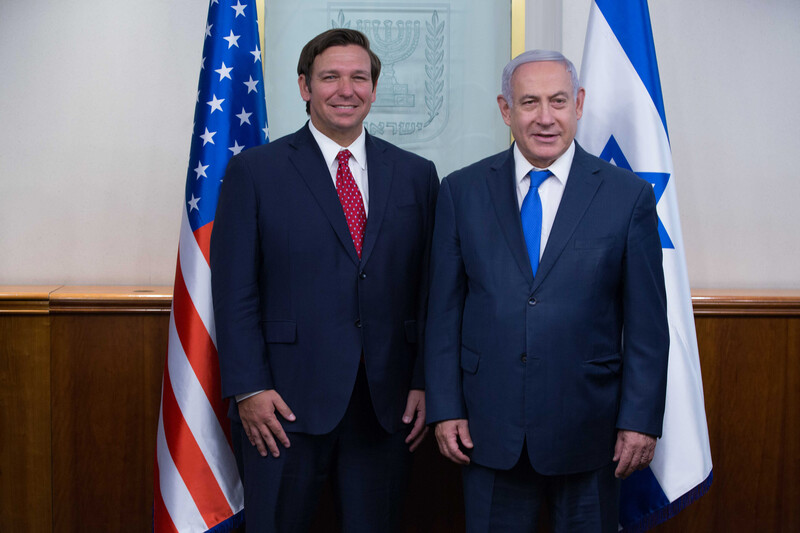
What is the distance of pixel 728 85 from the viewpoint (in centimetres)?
275

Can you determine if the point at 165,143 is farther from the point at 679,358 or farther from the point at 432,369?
the point at 679,358

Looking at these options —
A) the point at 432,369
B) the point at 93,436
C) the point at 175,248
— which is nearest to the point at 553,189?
the point at 432,369

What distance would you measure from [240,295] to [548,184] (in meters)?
0.80

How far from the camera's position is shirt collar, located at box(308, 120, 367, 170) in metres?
1.79

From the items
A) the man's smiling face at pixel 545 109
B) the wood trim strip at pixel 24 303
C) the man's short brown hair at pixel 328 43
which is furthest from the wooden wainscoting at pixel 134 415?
the man's smiling face at pixel 545 109

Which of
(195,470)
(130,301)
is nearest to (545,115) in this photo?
(195,470)

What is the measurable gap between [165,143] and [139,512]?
54.7 inches

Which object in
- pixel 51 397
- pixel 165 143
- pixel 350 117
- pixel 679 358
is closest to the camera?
pixel 350 117

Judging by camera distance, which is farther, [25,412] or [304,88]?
[25,412]

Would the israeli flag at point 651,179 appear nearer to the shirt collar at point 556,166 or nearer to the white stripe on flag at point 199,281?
the shirt collar at point 556,166

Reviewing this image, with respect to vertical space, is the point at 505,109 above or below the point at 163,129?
below

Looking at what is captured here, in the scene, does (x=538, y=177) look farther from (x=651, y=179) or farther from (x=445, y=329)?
(x=651, y=179)

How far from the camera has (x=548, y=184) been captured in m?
1.62

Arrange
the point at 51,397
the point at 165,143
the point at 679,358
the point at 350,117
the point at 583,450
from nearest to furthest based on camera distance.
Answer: the point at 583,450 → the point at 350,117 → the point at 679,358 → the point at 51,397 → the point at 165,143
